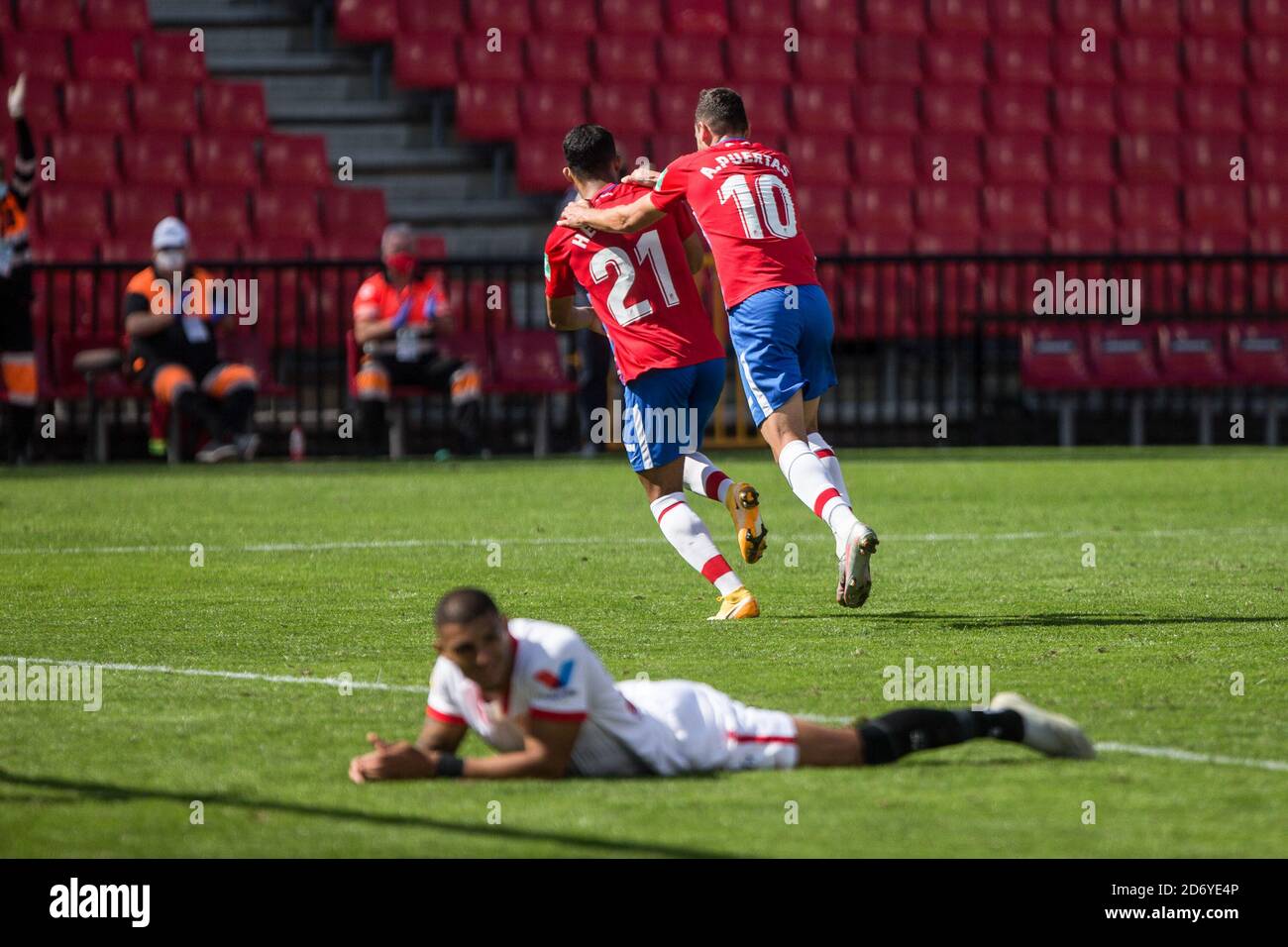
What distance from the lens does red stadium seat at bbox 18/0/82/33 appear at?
23703 millimetres

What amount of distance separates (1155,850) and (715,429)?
16307mm

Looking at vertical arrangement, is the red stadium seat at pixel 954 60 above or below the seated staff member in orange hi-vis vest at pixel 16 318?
above

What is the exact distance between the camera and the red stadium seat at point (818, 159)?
2378cm

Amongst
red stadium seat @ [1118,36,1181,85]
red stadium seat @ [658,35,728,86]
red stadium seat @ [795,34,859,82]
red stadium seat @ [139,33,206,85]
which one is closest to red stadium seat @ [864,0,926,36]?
red stadium seat @ [795,34,859,82]

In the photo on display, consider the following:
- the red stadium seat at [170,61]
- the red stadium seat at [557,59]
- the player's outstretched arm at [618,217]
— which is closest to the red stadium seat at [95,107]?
the red stadium seat at [170,61]

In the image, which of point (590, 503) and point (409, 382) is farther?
point (409, 382)

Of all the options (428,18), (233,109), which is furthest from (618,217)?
(428,18)

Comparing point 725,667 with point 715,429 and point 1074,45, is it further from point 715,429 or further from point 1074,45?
point 1074,45

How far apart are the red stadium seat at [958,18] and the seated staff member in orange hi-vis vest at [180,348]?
11.7 meters

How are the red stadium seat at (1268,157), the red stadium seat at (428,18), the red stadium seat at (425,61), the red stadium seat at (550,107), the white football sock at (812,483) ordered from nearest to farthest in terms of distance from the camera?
the white football sock at (812,483) < the red stadium seat at (550,107) < the red stadium seat at (425,61) < the red stadium seat at (428,18) < the red stadium seat at (1268,157)

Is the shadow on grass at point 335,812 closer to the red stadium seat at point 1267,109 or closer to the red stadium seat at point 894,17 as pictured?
the red stadium seat at point 894,17

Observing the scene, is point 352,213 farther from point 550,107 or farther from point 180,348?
point 180,348

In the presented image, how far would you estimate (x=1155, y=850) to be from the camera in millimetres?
4391

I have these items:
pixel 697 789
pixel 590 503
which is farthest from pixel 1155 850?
pixel 590 503
